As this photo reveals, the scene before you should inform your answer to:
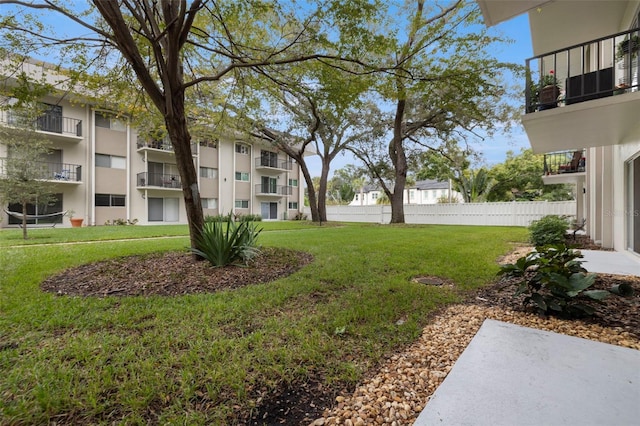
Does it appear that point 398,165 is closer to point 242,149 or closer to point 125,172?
point 242,149

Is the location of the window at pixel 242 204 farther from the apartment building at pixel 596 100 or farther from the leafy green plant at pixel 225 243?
the apartment building at pixel 596 100

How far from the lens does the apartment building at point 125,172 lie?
54.0 ft

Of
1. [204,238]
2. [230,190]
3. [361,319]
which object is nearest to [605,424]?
[361,319]

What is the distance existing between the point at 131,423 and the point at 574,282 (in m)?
4.04

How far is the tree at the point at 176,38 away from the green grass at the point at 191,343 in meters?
2.39

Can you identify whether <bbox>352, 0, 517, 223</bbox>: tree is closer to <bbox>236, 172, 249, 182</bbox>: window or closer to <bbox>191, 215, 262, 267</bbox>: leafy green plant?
<bbox>191, 215, 262, 267</bbox>: leafy green plant

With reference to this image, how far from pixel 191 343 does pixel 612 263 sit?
745cm

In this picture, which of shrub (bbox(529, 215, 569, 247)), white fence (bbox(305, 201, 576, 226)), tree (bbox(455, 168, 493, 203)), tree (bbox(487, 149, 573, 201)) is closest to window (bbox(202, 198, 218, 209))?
white fence (bbox(305, 201, 576, 226))

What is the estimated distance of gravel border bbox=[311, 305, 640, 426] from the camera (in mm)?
1785

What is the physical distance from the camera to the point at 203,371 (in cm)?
213

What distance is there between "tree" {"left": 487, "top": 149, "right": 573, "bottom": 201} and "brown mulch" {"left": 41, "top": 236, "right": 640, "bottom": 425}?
80.9ft

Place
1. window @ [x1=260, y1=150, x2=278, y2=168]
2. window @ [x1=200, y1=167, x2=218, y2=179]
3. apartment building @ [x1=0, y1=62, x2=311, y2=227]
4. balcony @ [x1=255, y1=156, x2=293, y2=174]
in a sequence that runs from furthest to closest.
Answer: window @ [x1=260, y1=150, x2=278, y2=168], balcony @ [x1=255, y1=156, x2=293, y2=174], window @ [x1=200, y1=167, x2=218, y2=179], apartment building @ [x1=0, y1=62, x2=311, y2=227]

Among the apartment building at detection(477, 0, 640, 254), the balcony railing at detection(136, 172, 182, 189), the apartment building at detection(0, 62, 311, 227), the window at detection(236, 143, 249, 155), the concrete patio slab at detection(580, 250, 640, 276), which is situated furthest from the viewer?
the window at detection(236, 143, 249, 155)

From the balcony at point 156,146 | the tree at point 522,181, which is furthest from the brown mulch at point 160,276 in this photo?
the tree at point 522,181
